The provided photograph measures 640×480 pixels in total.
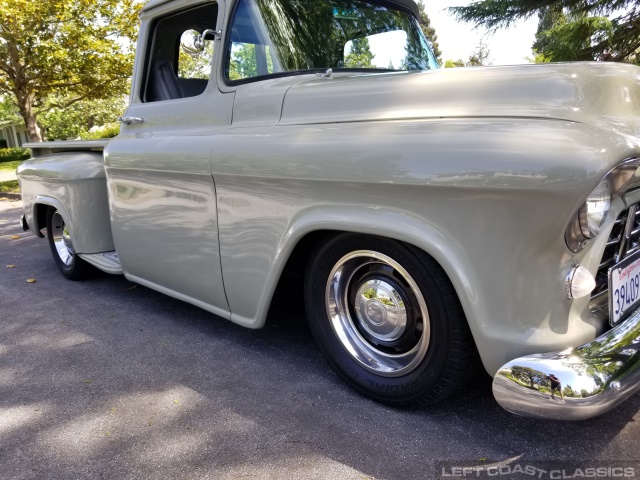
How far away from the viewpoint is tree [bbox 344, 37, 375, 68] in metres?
2.87

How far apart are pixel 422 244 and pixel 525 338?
463 millimetres

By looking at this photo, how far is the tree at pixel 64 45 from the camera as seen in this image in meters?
11.2

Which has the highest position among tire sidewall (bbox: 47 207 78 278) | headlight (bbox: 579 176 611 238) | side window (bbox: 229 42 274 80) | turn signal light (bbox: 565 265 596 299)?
side window (bbox: 229 42 274 80)

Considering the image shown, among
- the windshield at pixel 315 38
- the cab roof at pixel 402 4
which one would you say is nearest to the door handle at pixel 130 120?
the cab roof at pixel 402 4

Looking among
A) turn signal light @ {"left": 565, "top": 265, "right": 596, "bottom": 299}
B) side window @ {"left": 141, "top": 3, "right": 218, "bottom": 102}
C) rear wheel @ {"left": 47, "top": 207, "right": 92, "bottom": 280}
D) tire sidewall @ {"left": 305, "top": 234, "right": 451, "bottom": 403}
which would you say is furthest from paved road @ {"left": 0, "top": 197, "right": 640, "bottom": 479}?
side window @ {"left": 141, "top": 3, "right": 218, "bottom": 102}

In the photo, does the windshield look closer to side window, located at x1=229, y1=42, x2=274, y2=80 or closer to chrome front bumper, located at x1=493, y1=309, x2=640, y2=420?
side window, located at x1=229, y1=42, x2=274, y2=80

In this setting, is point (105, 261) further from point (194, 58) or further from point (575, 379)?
point (575, 379)

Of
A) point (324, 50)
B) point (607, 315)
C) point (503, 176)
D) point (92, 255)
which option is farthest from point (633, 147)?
point (92, 255)

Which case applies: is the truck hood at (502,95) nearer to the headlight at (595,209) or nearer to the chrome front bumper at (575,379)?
the headlight at (595,209)

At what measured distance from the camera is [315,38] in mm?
2787

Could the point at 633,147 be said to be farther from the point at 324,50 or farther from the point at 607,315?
the point at 324,50

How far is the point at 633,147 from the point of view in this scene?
1634mm

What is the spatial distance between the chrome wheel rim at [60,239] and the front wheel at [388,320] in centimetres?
299

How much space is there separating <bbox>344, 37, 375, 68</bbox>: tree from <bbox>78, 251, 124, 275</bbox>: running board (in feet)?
6.82
